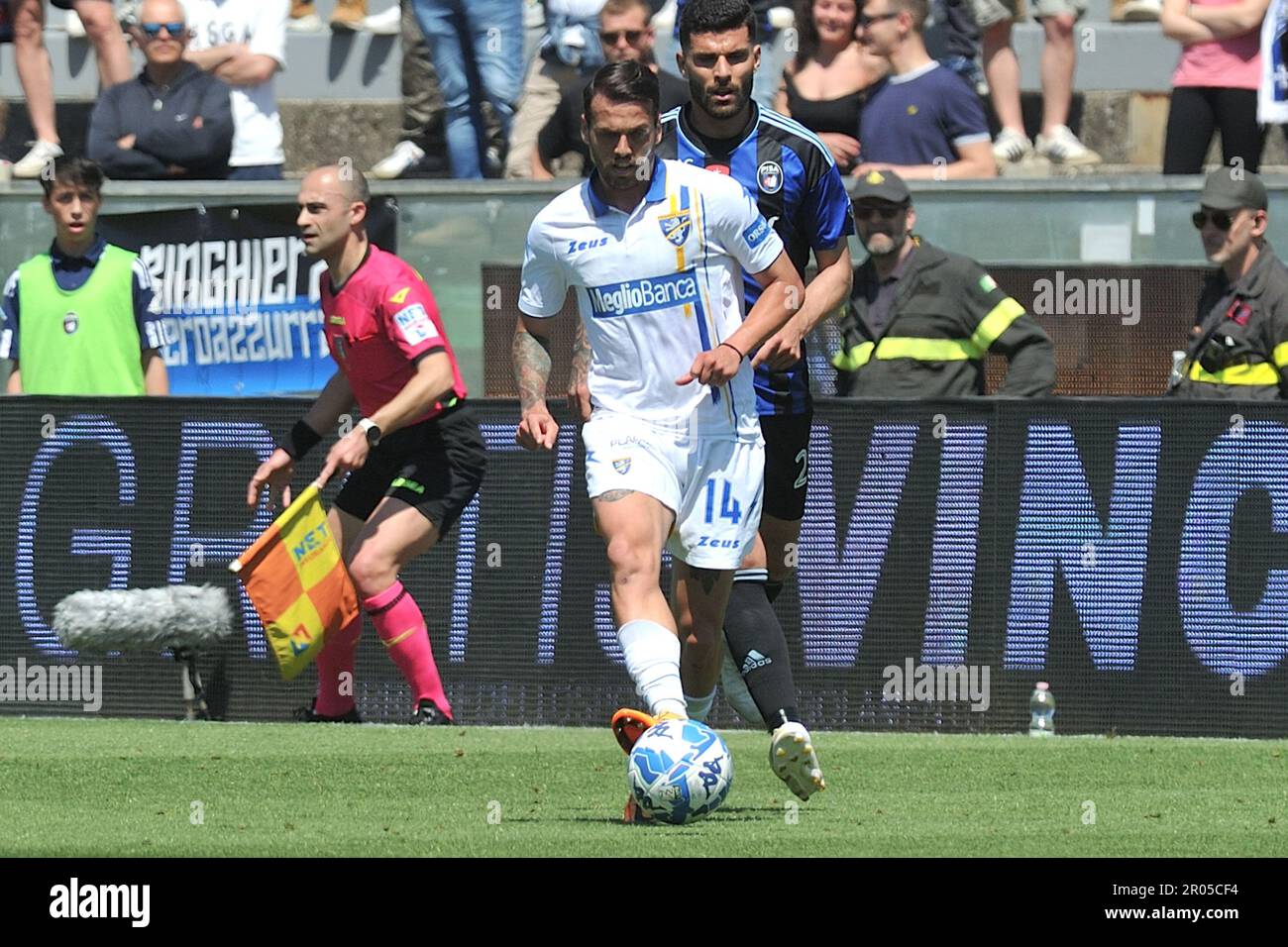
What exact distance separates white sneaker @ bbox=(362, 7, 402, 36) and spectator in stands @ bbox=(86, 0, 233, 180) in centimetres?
195

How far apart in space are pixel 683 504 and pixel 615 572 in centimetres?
39

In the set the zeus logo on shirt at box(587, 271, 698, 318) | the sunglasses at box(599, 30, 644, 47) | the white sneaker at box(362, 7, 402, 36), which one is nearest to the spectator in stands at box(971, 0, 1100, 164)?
the sunglasses at box(599, 30, 644, 47)

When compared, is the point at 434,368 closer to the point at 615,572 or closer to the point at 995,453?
the point at 995,453

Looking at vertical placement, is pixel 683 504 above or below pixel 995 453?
above

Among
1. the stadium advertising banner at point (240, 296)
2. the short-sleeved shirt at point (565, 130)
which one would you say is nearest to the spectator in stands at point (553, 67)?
the short-sleeved shirt at point (565, 130)

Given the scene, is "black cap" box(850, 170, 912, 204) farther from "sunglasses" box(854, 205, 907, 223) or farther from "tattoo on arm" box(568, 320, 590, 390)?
"tattoo on arm" box(568, 320, 590, 390)

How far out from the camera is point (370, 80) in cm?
1603

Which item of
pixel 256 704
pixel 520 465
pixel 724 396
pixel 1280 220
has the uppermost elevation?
pixel 724 396

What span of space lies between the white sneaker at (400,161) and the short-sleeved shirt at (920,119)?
3001mm

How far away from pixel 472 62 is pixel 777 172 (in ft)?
19.4

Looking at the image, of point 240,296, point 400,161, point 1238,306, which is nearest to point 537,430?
point 1238,306

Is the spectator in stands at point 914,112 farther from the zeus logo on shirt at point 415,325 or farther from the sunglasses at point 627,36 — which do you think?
the zeus logo on shirt at point 415,325

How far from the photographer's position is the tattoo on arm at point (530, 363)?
8219mm
